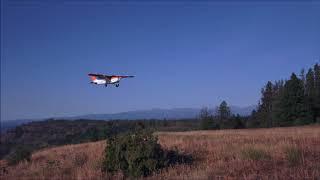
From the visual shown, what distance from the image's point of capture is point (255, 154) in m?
15.3

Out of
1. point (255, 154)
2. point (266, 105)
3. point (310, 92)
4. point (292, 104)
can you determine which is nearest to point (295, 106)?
point (292, 104)

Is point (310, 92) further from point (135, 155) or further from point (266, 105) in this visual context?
point (135, 155)

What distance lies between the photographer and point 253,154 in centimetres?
1530

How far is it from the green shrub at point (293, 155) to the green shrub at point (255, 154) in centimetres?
63

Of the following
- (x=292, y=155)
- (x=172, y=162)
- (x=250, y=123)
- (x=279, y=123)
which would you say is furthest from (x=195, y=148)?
(x=250, y=123)

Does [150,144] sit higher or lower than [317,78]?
lower

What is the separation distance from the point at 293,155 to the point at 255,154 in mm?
1308

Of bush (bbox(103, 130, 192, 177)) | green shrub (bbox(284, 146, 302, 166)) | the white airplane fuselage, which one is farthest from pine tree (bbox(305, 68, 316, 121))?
the white airplane fuselage

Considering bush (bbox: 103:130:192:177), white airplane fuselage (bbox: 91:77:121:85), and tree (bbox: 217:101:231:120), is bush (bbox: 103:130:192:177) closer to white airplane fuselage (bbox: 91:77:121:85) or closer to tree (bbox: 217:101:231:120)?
white airplane fuselage (bbox: 91:77:121:85)

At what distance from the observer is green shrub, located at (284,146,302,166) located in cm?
1381

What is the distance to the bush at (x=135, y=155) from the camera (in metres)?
15.1

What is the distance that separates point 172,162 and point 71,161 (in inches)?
227

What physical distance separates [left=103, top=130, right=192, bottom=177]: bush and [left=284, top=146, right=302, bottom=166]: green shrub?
148 inches

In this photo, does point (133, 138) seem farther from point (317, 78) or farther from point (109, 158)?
point (317, 78)
